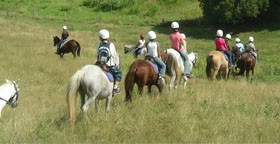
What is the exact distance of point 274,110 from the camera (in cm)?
1034

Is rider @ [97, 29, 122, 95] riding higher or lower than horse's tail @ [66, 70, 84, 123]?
higher

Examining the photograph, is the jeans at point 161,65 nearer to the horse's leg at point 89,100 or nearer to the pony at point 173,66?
the pony at point 173,66

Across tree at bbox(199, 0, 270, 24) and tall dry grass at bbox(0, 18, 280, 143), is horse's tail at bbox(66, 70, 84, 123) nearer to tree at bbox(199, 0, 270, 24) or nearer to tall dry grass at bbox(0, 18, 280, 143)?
tall dry grass at bbox(0, 18, 280, 143)

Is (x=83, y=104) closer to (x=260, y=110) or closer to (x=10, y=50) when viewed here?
(x=260, y=110)

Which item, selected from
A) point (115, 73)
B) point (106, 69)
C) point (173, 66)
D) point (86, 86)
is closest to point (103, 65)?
point (106, 69)

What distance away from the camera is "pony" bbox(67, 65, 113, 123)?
9.21 m

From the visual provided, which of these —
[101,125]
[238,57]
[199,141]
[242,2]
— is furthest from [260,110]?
[242,2]

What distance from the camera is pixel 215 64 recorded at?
1838 centimetres

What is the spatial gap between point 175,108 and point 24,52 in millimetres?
18407

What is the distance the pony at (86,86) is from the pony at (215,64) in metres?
9.28

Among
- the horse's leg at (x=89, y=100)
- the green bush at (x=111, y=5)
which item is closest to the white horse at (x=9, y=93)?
the horse's leg at (x=89, y=100)

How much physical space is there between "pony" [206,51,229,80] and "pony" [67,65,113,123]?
928 cm

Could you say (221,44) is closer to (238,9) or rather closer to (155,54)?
(155,54)

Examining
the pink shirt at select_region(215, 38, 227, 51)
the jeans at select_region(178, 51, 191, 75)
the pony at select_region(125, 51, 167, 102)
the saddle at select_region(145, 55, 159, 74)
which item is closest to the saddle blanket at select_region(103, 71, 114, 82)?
the pony at select_region(125, 51, 167, 102)
